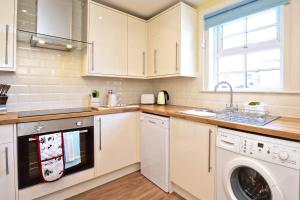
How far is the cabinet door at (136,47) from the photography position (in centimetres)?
236

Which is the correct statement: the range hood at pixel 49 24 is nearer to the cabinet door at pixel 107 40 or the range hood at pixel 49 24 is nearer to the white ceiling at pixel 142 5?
the cabinet door at pixel 107 40

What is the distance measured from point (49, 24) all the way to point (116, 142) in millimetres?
1480

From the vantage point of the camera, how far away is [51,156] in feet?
4.93

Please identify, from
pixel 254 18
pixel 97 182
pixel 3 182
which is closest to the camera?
pixel 3 182

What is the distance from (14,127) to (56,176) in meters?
0.57

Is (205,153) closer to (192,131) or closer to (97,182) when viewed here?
(192,131)

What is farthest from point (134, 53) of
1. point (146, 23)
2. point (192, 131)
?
point (192, 131)

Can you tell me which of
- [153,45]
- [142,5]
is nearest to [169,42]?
[153,45]

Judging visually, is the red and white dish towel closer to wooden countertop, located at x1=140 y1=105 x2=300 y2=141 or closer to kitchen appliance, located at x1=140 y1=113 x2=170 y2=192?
kitchen appliance, located at x1=140 y1=113 x2=170 y2=192

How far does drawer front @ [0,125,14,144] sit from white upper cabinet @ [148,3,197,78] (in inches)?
67.4

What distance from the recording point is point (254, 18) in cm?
183

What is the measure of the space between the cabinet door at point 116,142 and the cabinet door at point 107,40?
0.62 m

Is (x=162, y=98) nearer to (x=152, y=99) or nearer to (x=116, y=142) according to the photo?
(x=152, y=99)

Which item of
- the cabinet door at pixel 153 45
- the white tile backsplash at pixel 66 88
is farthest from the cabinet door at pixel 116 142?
the cabinet door at pixel 153 45
